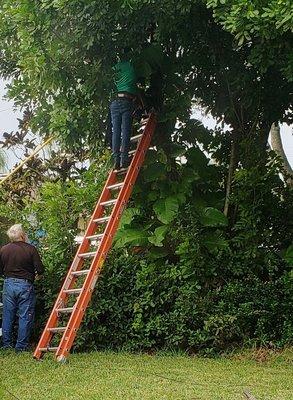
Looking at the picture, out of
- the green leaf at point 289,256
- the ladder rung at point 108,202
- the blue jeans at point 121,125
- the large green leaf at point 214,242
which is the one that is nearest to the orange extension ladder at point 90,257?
the ladder rung at point 108,202

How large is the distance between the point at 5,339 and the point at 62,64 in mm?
3638

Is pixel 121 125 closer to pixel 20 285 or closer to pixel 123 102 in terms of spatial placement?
pixel 123 102

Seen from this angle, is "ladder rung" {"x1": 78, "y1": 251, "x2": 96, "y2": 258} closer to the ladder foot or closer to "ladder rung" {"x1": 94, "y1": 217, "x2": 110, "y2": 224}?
"ladder rung" {"x1": 94, "y1": 217, "x2": 110, "y2": 224}

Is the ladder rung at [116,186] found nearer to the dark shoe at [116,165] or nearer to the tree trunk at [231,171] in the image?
the dark shoe at [116,165]

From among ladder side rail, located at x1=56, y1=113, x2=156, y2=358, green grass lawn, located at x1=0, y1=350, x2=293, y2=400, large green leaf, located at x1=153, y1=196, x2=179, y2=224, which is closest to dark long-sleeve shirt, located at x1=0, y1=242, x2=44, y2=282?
green grass lawn, located at x1=0, y1=350, x2=293, y2=400

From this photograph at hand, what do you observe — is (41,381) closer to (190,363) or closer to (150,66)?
(190,363)

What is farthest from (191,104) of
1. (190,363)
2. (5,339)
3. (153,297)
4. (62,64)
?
(5,339)

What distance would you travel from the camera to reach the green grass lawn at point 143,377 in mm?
6355

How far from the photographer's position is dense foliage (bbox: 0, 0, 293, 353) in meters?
8.91

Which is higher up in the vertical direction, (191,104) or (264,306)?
(191,104)

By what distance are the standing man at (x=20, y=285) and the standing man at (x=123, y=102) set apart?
1.82 meters

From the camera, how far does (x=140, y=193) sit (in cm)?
948

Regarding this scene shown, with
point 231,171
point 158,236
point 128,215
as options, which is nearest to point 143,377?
point 158,236

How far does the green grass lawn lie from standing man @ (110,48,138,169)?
2513mm
